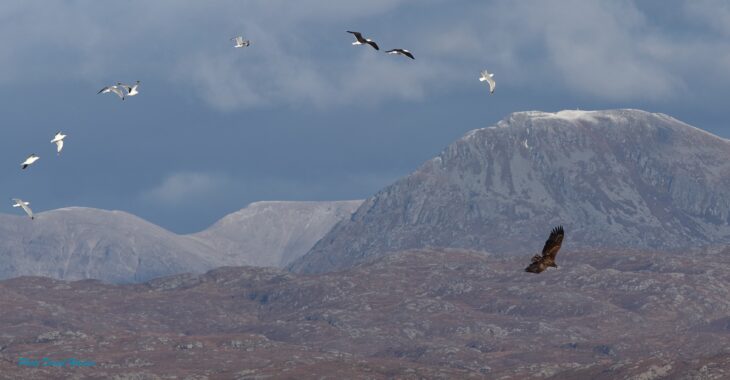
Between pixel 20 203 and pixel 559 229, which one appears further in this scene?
pixel 20 203

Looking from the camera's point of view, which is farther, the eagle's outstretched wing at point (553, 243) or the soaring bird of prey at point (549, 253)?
the soaring bird of prey at point (549, 253)

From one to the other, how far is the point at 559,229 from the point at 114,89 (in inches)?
3592

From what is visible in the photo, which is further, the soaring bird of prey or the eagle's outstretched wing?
the soaring bird of prey

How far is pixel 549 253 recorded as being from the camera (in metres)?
105

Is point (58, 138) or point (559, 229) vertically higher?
point (58, 138)

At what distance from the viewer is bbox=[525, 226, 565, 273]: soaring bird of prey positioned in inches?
4092

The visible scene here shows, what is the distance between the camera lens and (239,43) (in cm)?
19488

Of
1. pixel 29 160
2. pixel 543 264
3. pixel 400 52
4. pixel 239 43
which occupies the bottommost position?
pixel 543 264

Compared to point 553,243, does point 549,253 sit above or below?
below

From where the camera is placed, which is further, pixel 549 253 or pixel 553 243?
pixel 549 253

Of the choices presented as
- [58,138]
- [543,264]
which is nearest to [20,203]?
[58,138]

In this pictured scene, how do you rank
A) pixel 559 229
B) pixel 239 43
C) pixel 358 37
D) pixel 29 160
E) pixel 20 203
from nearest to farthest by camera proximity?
1. pixel 559 229
2. pixel 358 37
3. pixel 29 160
4. pixel 20 203
5. pixel 239 43

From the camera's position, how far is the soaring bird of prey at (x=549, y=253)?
341ft

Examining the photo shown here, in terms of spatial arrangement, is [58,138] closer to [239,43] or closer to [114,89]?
[114,89]
